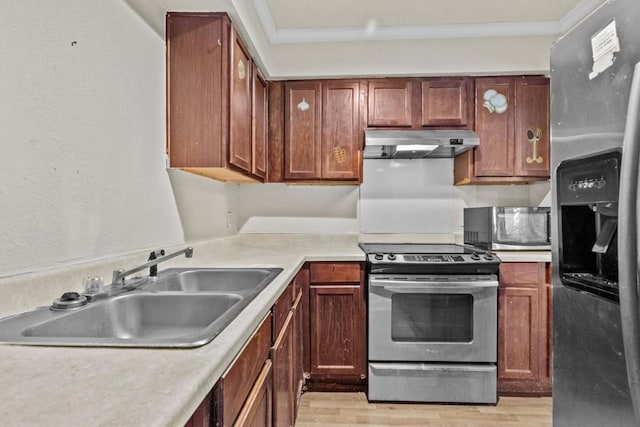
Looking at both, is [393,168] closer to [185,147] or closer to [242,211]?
[242,211]

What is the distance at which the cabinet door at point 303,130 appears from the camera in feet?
8.73

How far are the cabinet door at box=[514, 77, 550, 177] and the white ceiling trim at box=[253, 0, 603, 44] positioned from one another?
1.17 ft

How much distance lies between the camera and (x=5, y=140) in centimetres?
95

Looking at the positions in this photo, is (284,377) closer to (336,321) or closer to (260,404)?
(260,404)

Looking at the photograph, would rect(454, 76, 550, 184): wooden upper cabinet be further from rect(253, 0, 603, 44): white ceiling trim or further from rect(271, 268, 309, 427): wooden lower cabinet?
rect(271, 268, 309, 427): wooden lower cabinet

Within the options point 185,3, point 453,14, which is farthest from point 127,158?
point 453,14

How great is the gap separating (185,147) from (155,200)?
0.31 m

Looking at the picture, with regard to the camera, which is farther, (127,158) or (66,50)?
(127,158)

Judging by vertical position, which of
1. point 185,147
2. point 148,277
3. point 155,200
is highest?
point 185,147

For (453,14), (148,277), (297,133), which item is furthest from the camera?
(297,133)

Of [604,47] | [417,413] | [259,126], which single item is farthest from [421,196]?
[604,47]

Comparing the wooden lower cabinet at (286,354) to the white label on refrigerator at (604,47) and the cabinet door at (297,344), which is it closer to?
the cabinet door at (297,344)

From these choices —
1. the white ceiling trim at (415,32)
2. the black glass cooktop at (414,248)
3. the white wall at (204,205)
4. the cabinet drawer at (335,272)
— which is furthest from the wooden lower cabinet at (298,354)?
the white ceiling trim at (415,32)

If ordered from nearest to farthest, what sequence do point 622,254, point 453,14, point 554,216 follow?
point 622,254, point 554,216, point 453,14
